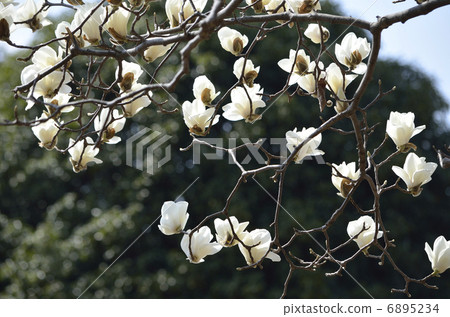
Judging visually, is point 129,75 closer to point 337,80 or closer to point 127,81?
point 127,81

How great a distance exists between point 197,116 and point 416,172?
391 millimetres

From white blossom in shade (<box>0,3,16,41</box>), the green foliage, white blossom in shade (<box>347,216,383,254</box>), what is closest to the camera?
white blossom in shade (<box>0,3,16,41</box>)

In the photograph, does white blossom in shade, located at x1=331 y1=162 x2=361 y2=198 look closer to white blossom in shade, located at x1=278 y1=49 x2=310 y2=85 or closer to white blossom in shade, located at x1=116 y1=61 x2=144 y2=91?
white blossom in shade, located at x1=278 y1=49 x2=310 y2=85

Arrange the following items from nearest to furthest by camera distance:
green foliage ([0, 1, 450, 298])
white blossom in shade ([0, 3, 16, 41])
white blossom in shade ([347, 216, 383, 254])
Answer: white blossom in shade ([0, 3, 16, 41]), white blossom in shade ([347, 216, 383, 254]), green foliage ([0, 1, 450, 298])

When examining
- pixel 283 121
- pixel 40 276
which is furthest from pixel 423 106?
pixel 40 276

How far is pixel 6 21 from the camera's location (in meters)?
0.99

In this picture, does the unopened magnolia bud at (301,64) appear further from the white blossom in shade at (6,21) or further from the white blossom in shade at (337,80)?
the white blossom in shade at (6,21)

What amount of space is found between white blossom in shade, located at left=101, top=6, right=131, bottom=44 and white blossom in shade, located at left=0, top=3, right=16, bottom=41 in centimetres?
16

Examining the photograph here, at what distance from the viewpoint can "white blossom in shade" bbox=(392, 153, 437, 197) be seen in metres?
1.03

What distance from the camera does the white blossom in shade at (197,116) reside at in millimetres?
1068

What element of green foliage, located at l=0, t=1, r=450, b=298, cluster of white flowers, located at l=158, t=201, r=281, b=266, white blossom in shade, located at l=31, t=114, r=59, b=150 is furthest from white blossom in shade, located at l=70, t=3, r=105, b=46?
green foliage, located at l=0, t=1, r=450, b=298

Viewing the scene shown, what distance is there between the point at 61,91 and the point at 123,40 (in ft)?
0.53

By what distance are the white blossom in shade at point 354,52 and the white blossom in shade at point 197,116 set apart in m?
0.26

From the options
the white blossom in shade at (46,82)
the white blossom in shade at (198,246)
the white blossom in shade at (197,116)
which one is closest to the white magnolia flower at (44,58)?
the white blossom in shade at (46,82)
